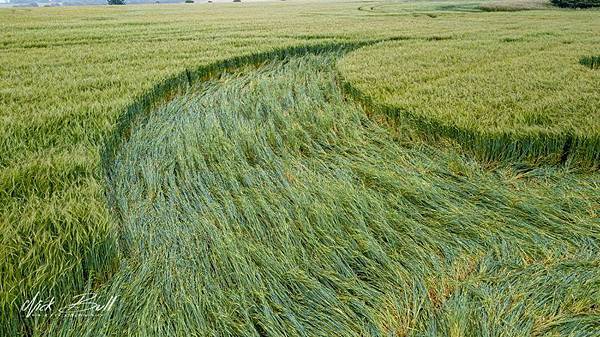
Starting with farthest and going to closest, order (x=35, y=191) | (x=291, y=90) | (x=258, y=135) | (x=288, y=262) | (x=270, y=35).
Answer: (x=270, y=35) < (x=291, y=90) < (x=258, y=135) < (x=35, y=191) < (x=288, y=262)

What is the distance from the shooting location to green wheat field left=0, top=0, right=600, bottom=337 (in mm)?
1973

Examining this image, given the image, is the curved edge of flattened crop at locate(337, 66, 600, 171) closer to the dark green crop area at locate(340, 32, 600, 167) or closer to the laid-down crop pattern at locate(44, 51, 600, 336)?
the dark green crop area at locate(340, 32, 600, 167)

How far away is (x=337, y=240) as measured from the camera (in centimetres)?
257

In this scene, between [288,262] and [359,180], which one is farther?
[359,180]

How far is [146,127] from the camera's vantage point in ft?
15.5

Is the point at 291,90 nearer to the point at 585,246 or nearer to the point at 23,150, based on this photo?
the point at 23,150

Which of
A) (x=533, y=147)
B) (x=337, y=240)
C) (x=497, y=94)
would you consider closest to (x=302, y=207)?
(x=337, y=240)

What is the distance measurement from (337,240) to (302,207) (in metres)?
0.48

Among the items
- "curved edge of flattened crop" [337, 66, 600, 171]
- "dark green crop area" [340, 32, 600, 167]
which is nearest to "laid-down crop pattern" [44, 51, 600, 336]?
"curved edge of flattened crop" [337, 66, 600, 171]

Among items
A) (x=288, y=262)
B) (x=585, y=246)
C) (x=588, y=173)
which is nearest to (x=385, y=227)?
(x=288, y=262)

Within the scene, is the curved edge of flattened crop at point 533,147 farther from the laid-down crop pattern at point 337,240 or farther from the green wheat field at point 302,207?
the laid-down crop pattern at point 337,240

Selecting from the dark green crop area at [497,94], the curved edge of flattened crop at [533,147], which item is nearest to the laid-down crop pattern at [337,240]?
the curved edge of flattened crop at [533,147]

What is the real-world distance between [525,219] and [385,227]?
1144mm

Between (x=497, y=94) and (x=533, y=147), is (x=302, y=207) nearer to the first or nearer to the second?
(x=533, y=147)
